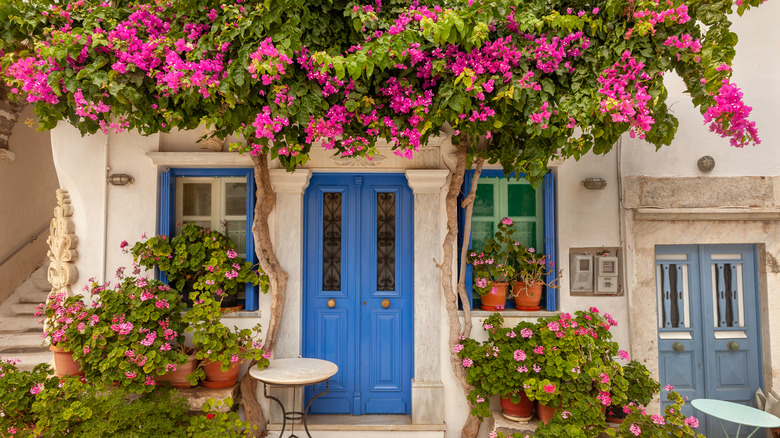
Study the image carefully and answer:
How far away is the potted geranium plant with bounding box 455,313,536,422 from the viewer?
3928mm

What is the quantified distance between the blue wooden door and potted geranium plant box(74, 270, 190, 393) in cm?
126

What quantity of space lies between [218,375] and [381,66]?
308 cm

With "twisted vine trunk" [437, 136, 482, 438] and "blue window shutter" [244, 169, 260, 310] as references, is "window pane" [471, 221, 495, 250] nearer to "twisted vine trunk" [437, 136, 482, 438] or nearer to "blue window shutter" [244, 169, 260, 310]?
"twisted vine trunk" [437, 136, 482, 438]

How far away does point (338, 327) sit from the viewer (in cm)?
459

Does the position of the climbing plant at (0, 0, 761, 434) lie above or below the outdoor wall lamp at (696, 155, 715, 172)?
above

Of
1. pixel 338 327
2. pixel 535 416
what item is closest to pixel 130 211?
pixel 338 327

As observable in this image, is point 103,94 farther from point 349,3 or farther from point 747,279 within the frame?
point 747,279

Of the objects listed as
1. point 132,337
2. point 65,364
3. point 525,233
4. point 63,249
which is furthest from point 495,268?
point 63,249

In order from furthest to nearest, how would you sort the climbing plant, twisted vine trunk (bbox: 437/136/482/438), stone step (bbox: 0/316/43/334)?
stone step (bbox: 0/316/43/334) → twisted vine trunk (bbox: 437/136/482/438) → the climbing plant

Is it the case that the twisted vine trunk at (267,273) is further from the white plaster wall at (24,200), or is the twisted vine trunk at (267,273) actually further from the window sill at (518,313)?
the white plaster wall at (24,200)

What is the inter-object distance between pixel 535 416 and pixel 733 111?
2.96 metres

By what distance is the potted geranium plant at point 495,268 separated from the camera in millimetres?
4402

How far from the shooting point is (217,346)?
3.94m

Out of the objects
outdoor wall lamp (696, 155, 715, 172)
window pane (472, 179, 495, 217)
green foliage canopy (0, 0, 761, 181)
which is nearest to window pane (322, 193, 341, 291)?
green foliage canopy (0, 0, 761, 181)
